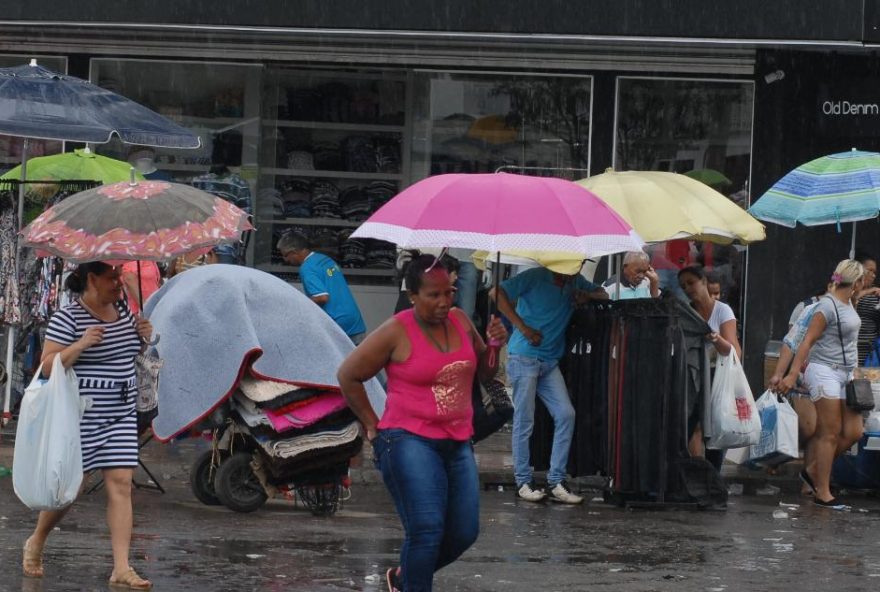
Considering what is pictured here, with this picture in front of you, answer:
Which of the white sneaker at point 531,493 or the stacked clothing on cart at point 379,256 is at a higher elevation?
the stacked clothing on cart at point 379,256

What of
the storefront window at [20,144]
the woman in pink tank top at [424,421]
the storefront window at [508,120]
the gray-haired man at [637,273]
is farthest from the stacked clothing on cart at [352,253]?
the woman in pink tank top at [424,421]

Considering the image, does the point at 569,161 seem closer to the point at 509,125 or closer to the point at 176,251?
the point at 509,125

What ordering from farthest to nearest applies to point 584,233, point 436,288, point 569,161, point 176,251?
point 569,161, point 176,251, point 584,233, point 436,288

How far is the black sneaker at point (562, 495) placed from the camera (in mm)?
11633

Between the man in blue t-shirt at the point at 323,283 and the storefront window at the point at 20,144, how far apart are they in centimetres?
375

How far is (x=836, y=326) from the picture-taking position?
1210 cm

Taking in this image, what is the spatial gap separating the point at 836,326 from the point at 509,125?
5.00 meters

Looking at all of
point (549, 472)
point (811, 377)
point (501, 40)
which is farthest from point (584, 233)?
point (501, 40)

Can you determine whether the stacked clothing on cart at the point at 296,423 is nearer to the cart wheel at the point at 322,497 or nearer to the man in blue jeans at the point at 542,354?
the cart wheel at the point at 322,497

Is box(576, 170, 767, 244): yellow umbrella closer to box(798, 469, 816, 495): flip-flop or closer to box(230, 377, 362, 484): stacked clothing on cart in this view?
box(798, 469, 816, 495): flip-flop

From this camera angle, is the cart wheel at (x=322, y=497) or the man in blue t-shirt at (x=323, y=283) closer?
the cart wheel at (x=322, y=497)

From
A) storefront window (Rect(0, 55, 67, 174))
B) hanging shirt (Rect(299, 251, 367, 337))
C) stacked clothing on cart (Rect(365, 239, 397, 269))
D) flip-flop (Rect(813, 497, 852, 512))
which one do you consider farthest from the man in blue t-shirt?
flip-flop (Rect(813, 497, 852, 512))

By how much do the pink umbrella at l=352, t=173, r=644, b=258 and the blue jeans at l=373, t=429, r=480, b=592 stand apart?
2.87ft

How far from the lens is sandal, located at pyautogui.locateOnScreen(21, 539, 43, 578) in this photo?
26.6 ft
